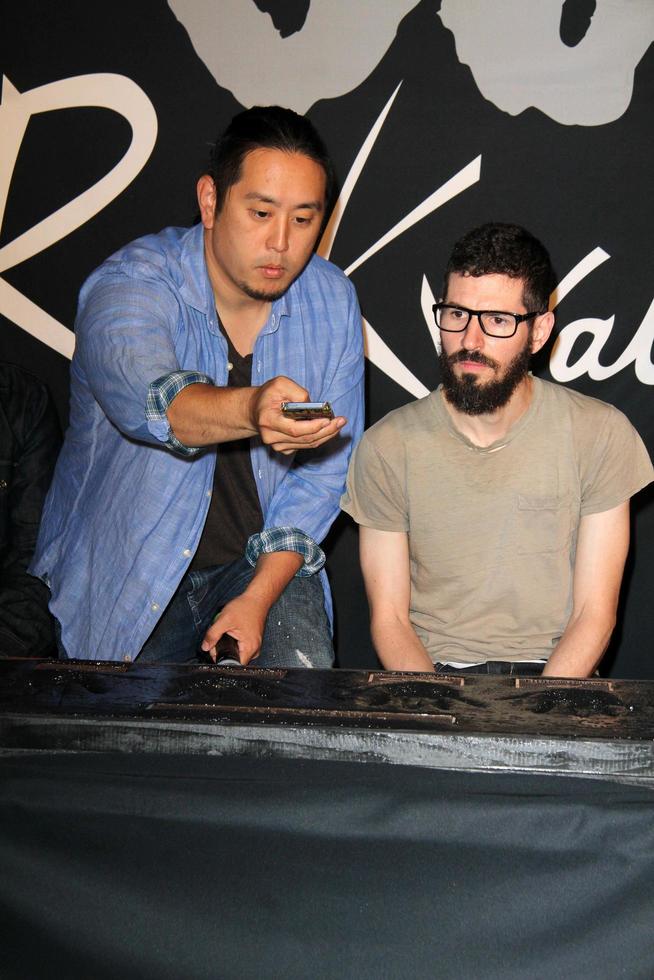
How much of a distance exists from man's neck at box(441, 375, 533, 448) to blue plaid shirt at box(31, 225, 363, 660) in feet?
0.82

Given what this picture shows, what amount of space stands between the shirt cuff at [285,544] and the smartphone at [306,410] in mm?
743

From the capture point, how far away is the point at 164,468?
210 cm

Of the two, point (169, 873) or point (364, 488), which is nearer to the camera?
point (169, 873)

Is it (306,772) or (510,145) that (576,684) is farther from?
(510,145)

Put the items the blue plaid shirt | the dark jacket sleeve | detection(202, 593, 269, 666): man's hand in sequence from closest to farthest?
detection(202, 593, 269, 666): man's hand < the blue plaid shirt < the dark jacket sleeve

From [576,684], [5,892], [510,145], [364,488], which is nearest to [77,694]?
[5,892]

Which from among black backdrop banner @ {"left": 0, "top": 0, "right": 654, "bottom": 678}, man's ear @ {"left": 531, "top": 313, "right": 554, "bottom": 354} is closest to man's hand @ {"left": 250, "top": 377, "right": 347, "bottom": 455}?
man's ear @ {"left": 531, "top": 313, "right": 554, "bottom": 354}

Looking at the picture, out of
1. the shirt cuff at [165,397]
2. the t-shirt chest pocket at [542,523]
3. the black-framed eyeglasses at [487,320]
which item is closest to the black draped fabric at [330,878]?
the shirt cuff at [165,397]

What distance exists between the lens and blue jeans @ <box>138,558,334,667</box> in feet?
6.70

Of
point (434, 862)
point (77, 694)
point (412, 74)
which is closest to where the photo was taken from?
point (434, 862)

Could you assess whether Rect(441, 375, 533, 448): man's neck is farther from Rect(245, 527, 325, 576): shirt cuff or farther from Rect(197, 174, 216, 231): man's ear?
Rect(197, 174, 216, 231): man's ear

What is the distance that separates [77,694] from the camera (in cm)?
124

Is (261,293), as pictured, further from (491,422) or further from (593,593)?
(593,593)

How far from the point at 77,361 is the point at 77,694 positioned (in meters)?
1.05
